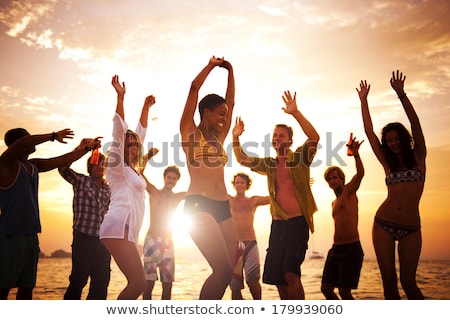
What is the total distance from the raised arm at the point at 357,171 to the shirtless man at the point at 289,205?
150 cm

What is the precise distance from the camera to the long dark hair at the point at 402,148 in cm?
589

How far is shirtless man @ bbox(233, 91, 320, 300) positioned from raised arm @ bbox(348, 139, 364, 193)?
150 centimetres

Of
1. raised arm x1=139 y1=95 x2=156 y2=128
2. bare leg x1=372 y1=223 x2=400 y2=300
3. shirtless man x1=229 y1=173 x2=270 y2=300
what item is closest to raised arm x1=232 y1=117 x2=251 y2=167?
raised arm x1=139 y1=95 x2=156 y2=128

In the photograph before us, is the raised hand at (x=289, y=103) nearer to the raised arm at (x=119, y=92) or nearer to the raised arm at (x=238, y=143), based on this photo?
the raised arm at (x=238, y=143)

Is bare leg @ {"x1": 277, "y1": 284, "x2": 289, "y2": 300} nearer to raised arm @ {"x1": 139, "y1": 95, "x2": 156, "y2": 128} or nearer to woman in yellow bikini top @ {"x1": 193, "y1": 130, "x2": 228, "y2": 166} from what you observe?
woman in yellow bikini top @ {"x1": 193, "y1": 130, "x2": 228, "y2": 166}

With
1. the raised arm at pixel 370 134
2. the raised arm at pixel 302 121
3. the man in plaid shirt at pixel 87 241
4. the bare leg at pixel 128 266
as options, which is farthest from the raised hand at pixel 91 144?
the raised arm at pixel 370 134

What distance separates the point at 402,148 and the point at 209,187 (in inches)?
122

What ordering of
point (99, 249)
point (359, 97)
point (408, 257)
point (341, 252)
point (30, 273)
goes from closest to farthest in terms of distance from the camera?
point (30, 273), point (408, 257), point (359, 97), point (99, 249), point (341, 252)

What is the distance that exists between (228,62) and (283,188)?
214cm

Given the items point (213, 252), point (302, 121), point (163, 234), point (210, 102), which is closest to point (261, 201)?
point (163, 234)

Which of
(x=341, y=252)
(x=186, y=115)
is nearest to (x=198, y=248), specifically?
(x=186, y=115)

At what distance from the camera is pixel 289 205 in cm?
624

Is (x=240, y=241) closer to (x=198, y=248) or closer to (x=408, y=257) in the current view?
(x=408, y=257)
